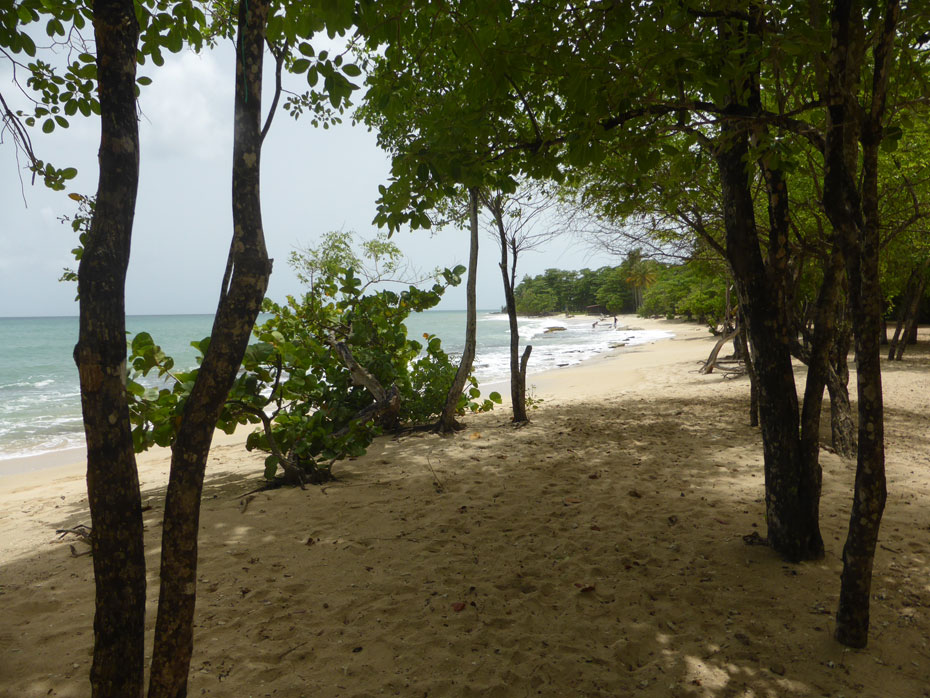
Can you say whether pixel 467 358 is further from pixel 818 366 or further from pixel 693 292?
pixel 693 292

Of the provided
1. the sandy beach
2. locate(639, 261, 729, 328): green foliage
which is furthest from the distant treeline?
the sandy beach

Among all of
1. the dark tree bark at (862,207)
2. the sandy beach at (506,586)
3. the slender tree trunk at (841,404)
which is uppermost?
the dark tree bark at (862,207)

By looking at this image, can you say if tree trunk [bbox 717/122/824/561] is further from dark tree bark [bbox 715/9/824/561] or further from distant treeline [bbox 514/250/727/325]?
distant treeline [bbox 514/250/727/325]

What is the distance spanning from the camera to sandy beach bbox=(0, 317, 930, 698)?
2.52m

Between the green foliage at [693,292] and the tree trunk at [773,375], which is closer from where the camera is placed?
the tree trunk at [773,375]

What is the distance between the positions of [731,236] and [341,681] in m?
3.48

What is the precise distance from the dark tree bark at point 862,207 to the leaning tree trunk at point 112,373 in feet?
9.28

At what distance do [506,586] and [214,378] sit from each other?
95.8 inches

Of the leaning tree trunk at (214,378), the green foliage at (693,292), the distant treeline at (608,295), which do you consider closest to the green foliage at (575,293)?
the distant treeline at (608,295)

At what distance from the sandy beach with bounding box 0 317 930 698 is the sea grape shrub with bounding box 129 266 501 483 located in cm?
55

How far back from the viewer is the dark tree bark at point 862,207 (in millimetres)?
2303

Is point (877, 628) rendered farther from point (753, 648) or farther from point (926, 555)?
point (926, 555)

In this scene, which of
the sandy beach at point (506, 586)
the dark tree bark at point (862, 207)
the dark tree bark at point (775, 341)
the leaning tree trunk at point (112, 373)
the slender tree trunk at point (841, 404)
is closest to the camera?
the leaning tree trunk at point (112, 373)

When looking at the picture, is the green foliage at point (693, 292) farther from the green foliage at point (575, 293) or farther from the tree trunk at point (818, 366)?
the green foliage at point (575, 293)
